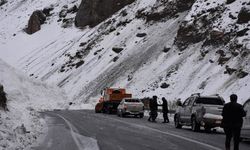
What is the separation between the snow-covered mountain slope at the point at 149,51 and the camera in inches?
1901

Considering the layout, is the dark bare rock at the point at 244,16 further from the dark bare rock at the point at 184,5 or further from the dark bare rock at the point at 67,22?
the dark bare rock at the point at 67,22

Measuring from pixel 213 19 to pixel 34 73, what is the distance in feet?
123

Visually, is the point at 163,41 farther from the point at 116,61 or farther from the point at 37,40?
the point at 37,40

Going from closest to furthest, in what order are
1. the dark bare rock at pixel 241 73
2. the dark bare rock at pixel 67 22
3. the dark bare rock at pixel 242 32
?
the dark bare rock at pixel 241 73
the dark bare rock at pixel 242 32
the dark bare rock at pixel 67 22

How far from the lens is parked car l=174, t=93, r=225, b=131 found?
22.9 m

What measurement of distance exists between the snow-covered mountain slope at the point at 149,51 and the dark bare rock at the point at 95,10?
72.8 inches

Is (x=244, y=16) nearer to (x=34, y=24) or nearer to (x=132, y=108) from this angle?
(x=132, y=108)

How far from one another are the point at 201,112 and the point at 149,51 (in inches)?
1657

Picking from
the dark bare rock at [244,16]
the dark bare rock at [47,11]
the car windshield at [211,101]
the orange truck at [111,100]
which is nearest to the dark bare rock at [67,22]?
the dark bare rock at [47,11]

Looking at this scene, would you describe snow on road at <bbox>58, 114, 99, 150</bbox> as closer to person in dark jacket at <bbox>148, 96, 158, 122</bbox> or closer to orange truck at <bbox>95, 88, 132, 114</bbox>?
person in dark jacket at <bbox>148, 96, 158, 122</bbox>

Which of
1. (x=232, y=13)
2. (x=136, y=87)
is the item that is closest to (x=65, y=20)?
(x=136, y=87)

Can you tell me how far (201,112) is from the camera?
2314 centimetres

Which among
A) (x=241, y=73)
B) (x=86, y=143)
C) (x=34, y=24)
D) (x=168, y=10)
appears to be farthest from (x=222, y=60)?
(x=34, y=24)

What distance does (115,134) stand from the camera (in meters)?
21.1
